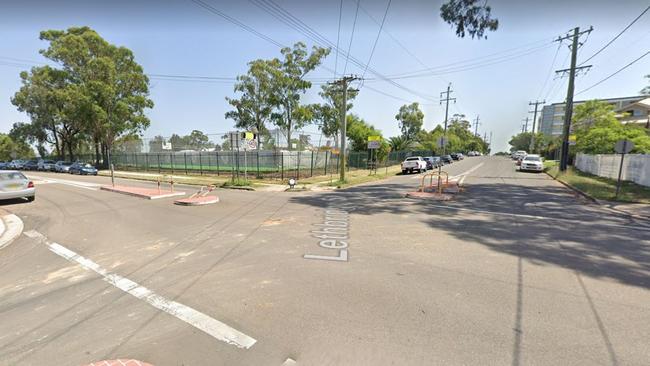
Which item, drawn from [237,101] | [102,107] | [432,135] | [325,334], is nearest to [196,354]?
[325,334]

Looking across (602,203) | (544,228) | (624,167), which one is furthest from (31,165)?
(624,167)

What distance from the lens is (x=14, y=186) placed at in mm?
11414

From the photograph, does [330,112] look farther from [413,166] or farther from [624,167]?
[624,167]

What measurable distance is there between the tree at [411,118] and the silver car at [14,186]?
171 ft

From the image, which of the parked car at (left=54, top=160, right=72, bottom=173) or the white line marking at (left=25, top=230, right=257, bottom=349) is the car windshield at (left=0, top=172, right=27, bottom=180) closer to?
the white line marking at (left=25, top=230, right=257, bottom=349)

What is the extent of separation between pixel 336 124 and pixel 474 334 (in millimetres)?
35863

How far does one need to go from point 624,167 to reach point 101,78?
49.2 m

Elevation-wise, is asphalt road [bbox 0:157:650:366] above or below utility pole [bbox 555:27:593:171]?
below

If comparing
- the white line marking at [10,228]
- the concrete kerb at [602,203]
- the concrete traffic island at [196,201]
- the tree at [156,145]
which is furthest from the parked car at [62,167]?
the concrete kerb at [602,203]

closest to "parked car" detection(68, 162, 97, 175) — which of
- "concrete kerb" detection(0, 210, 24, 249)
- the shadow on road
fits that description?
"concrete kerb" detection(0, 210, 24, 249)

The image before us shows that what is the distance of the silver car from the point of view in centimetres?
1113

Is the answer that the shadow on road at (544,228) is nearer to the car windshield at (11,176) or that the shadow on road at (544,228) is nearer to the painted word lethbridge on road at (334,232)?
the painted word lethbridge on road at (334,232)

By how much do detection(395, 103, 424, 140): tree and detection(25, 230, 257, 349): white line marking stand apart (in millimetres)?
54790

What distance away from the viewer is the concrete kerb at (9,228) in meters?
6.79
